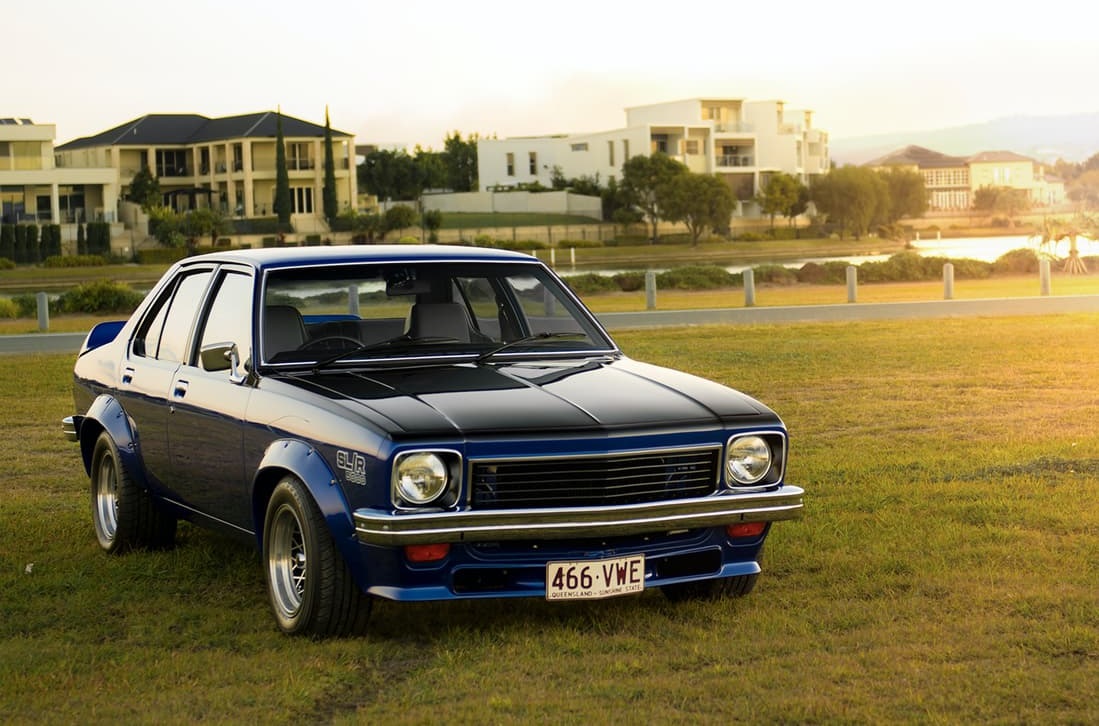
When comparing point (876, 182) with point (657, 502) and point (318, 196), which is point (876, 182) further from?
point (657, 502)

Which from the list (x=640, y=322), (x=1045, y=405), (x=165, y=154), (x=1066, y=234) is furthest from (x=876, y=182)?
(x=1045, y=405)

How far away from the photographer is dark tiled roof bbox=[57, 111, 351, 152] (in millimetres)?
100625

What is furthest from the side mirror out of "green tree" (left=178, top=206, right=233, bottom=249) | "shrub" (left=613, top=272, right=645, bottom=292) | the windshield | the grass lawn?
"green tree" (left=178, top=206, right=233, bottom=249)

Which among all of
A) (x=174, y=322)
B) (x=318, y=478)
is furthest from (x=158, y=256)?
(x=318, y=478)

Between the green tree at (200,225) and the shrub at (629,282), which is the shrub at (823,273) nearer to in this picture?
the shrub at (629,282)

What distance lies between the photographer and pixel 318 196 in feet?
328

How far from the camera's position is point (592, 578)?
6.06 metres

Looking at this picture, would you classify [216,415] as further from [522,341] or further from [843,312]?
[843,312]

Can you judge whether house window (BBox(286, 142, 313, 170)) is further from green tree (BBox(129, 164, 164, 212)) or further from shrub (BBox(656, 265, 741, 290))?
shrub (BBox(656, 265, 741, 290))

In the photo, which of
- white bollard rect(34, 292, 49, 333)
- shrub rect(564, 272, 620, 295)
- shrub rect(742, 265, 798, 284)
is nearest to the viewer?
white bollard rect(34, 292, 49, 333)

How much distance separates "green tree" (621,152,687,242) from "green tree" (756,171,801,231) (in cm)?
665

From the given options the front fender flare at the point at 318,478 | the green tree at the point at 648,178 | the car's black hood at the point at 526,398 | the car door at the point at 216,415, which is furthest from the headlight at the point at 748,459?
the green tree at the point at 648,178

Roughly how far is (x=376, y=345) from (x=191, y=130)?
104m

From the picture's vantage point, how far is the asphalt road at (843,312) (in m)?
26.6
